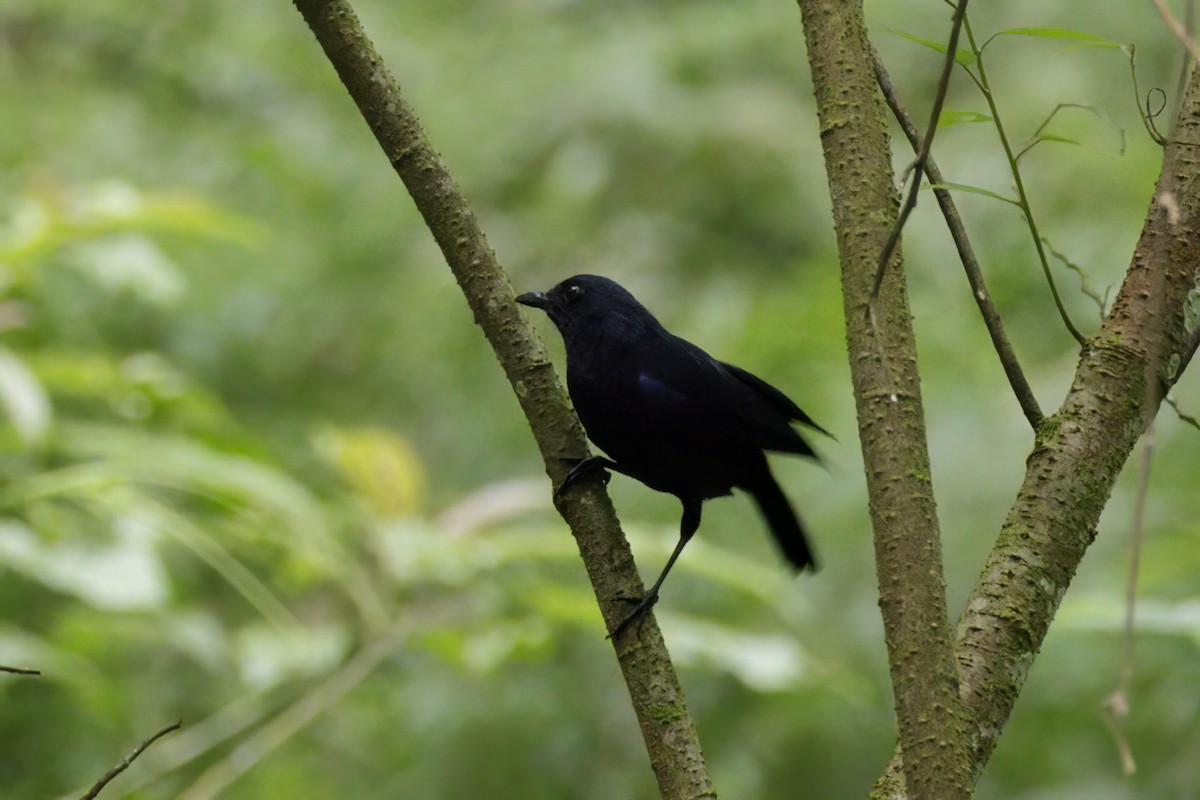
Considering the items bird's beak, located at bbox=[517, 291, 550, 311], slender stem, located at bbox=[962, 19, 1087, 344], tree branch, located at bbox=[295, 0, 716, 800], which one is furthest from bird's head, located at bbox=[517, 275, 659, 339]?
slender stem, located at bbox=[962, 19, 1087, 344]

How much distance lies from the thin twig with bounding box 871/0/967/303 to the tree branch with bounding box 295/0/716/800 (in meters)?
0.61

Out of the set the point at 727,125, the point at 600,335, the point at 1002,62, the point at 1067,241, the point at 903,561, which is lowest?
the point at 903,561

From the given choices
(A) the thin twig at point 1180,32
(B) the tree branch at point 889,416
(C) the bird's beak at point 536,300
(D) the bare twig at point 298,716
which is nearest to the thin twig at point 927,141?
(B) the tree branch at point 889,416

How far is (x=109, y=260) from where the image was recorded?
3.98 m

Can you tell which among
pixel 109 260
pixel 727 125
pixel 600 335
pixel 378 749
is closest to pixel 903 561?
pixel 600 335

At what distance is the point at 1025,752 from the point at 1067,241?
2.17m

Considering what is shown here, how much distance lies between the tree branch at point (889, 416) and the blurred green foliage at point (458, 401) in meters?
0.17

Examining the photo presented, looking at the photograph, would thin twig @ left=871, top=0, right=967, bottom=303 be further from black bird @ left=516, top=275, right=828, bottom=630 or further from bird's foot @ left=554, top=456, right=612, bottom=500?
black bird @ left=516, top=275, right=828, bottom=630

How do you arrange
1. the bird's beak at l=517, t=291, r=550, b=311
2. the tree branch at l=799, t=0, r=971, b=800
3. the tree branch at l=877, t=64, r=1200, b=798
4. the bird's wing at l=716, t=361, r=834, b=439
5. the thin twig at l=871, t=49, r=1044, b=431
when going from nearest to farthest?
the tree branch at l=799, t=0, r=971, b=800
the tree branch at l=877, t=64, r=1200, b=798
the thin twig at l=871, t=49, r=1044, b=431
the bird's wing at l=716, t=361, r=834, b=439
the bird's beak at l=517, t=291, r=550, b=311

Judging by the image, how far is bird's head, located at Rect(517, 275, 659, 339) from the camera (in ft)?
9.04

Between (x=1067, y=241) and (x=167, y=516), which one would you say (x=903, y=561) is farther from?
(x=1067, y=241)

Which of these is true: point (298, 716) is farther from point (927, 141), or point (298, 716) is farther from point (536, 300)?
point (927, 141)

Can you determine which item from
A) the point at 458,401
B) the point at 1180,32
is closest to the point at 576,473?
the point at 1180,32

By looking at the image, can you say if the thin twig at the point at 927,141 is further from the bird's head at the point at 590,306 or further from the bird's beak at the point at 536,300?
the bird's beak at the point at 536,300
